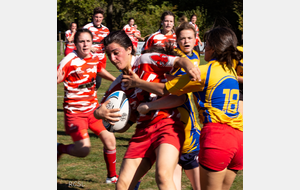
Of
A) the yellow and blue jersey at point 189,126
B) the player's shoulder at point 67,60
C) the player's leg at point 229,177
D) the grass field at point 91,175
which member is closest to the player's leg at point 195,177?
the yellow and blue jersey at point 189,126

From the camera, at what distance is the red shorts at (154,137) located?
2887mm

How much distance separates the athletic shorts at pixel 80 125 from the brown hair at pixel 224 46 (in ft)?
7.45

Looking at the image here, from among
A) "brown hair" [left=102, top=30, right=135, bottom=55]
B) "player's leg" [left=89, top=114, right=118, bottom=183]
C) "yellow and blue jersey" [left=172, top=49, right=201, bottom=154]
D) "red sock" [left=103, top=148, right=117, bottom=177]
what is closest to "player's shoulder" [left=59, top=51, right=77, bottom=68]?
"player's leg" [left=89, top=114, right=118, bottom=183]

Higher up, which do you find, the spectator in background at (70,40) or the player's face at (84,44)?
the player's face at (84,44)

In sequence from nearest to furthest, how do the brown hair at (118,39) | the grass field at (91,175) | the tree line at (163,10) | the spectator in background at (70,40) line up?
the brown hair at (118,39)
the grass field at (91,175)
the tree line at (163,10)
the spectator in background at (70,40)

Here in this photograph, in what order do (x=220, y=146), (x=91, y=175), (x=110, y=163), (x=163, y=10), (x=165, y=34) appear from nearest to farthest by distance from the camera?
(x=220, y=146) → (x=110, y=163) → (x=91, y=175) → (x=165, y=34) → (x=163, y=10)

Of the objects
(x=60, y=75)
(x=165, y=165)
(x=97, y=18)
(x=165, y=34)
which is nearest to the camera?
(x=165, y=165)

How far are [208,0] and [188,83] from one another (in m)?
6.29

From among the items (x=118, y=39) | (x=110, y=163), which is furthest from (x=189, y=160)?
(x=110, y=163)

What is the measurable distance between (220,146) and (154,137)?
609 mm

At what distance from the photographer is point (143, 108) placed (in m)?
2.90

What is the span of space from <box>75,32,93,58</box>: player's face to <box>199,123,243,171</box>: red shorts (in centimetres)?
244

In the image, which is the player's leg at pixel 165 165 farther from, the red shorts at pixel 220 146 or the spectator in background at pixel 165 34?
the spectator in background at pixel 165 34

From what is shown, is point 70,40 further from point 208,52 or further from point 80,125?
point 208,52
